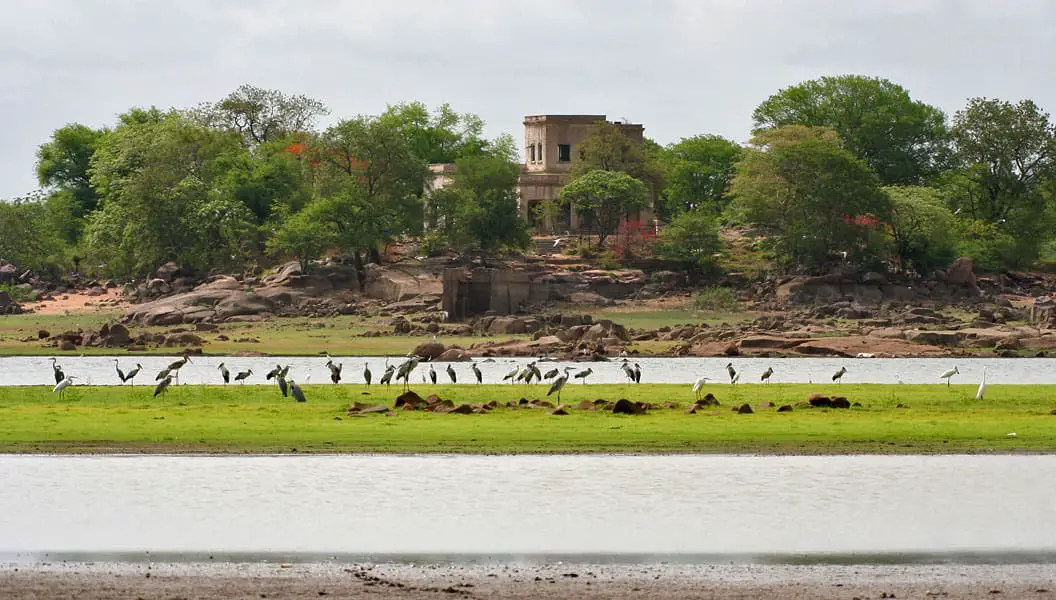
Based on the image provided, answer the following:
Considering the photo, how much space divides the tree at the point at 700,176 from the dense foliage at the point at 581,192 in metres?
0.17

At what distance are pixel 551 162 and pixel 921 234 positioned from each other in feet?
107

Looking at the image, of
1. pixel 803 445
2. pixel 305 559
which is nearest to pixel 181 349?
pixel 803 445

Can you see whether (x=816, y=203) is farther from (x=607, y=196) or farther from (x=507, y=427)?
(x=507, y=427)

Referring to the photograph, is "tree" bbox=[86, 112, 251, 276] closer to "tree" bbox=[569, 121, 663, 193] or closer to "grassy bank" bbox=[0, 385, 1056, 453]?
"tree" bbox=[569, 121, 663, 193]

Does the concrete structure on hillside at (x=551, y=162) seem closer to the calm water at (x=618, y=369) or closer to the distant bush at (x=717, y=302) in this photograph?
Answer: the distant bush at (x=717, y=302)

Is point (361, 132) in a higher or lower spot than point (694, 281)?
higher

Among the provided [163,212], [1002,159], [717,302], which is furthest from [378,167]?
[1002,159]

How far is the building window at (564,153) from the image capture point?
129250 millimetres

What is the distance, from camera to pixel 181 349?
223ft

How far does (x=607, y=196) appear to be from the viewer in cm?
11212

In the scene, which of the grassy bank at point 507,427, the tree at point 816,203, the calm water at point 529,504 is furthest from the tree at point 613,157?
the calm water at point 529,504

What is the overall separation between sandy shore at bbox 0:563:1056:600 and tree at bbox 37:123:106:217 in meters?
120

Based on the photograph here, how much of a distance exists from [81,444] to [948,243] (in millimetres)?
81937

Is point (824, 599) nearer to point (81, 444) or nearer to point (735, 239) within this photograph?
point (81, 444)
